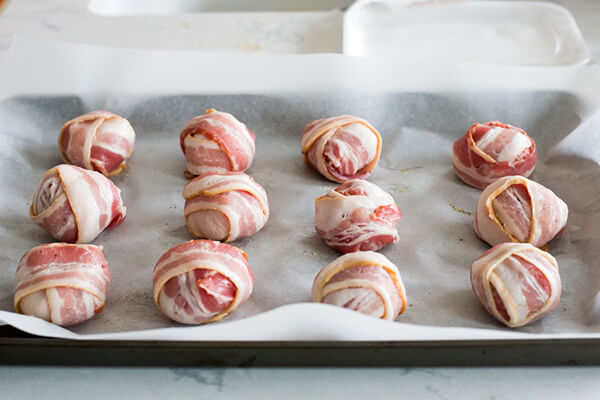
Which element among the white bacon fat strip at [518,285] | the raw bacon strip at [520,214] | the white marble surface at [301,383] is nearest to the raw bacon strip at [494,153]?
the raw bacon strip at [520,214]

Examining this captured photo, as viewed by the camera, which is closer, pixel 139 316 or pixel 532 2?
pixel 139 316

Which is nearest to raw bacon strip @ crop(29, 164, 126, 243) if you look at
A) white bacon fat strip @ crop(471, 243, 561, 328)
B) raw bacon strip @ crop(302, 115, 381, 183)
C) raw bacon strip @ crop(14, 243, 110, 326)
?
raw bacon strip @ crop(14, 243, 110, 326)

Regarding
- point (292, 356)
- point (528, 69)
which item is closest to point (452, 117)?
point (528, 69)

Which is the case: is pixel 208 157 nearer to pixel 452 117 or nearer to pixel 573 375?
pixel 452 117

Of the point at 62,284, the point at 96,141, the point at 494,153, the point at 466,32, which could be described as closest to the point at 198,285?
the point at 62,284

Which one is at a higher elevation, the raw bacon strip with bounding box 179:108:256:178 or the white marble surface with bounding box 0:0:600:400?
the raw bacon strip with bounding box 179:108:256:178

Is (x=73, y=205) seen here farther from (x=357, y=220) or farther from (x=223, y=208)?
(x=357, y=220)

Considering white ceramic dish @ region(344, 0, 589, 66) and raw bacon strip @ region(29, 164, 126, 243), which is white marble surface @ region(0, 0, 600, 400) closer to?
raw bacon strip @ region(29, 164, 126, 243)

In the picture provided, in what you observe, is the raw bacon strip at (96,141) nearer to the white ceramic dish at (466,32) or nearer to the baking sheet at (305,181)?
the baking sheet at (305,181)
